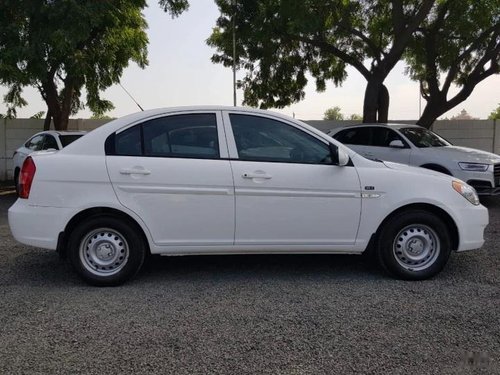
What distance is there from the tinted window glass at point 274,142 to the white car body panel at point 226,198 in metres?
0.07

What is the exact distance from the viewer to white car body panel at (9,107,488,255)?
4.72 meters

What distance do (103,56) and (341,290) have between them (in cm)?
1106

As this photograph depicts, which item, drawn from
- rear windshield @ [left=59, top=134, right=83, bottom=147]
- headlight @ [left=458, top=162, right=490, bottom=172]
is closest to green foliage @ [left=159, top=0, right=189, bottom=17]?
rear windshield @ [left=59, top=134, right=83, bottom=147]

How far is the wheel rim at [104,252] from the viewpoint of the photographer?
4.81m

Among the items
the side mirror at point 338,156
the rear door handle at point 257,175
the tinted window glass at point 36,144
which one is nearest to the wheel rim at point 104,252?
the rear door handle at point 257,175

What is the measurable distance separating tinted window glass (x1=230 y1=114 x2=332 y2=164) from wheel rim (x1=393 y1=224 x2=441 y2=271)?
1060 millimetres

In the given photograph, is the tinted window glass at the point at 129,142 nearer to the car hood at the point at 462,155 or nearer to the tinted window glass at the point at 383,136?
the car hood at the point at 462,155

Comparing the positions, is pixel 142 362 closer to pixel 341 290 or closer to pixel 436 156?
pixel 341 290

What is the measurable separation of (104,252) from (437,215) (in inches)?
129

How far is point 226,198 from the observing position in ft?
15.8

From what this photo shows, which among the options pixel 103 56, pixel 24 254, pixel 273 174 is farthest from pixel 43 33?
pixel 273 174

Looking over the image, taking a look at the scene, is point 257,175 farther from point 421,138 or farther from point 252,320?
point 421,138

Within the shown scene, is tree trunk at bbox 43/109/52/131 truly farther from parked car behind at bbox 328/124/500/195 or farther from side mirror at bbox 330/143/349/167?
side mirror at bbox 330/143/349/167

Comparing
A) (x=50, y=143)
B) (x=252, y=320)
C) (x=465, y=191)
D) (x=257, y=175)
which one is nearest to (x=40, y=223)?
(x=257, y=175)
